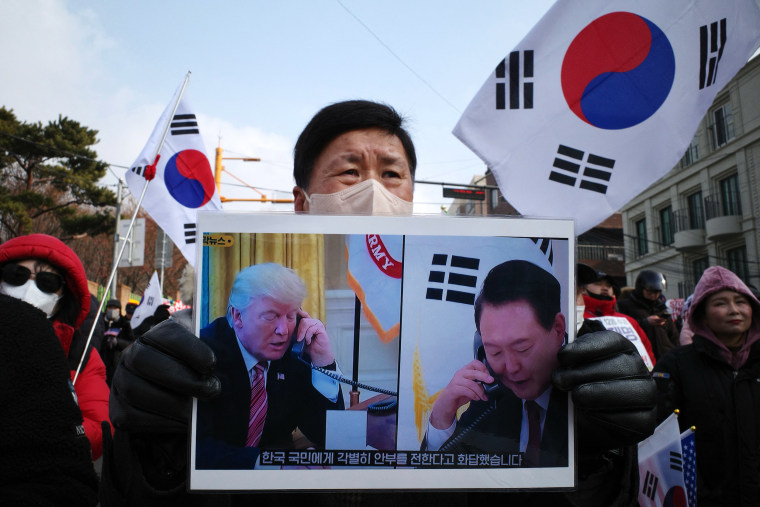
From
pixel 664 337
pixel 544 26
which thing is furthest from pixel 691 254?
pixel 544 26

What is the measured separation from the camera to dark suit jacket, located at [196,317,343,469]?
123cm

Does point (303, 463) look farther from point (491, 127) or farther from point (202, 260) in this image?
point (491, 127)

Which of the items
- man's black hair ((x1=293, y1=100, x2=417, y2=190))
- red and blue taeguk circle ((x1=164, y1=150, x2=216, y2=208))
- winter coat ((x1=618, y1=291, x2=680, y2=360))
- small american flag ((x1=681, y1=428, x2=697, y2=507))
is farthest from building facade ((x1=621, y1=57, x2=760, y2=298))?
man's black hair ((x1=293, y1=100, x2=417, y2=190))

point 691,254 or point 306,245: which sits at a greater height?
point 691,254

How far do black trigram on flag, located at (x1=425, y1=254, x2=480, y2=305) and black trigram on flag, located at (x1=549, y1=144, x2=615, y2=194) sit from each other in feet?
5.50

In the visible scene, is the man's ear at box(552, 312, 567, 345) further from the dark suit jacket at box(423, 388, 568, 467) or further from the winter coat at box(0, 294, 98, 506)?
the winter coat at box(0, 294, 98, 506)

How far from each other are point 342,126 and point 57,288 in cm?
184

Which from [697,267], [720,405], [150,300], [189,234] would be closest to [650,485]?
[720,405]

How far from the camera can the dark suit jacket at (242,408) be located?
48.3 inches

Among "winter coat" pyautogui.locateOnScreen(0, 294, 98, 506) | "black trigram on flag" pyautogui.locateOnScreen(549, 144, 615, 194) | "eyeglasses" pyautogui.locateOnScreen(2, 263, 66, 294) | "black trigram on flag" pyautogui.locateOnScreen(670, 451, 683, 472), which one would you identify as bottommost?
"black trigram on flag" pyautogui.locateOnScreen(670, 451, 683, 472)

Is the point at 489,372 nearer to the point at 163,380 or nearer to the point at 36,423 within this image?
the point at 163,380

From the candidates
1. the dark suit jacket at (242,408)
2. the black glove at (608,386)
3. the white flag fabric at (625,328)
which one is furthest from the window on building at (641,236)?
the dark suit jacket at (242,408)

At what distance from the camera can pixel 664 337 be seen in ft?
18.7

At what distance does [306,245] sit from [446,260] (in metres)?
0.31
